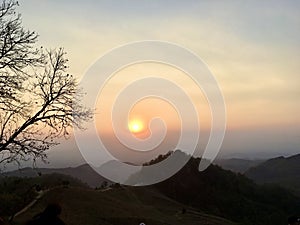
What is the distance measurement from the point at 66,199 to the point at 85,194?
307cm

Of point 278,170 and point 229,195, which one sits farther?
point 278,170

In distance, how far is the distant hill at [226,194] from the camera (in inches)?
2594

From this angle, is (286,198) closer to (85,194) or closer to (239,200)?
(239,200)

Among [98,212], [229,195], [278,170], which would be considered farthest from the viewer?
[278,170]

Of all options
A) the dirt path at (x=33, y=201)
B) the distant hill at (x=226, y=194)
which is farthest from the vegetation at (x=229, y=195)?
the dirt path at (x=33, y=201)

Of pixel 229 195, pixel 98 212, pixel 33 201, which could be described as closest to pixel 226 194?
pixel 229 195

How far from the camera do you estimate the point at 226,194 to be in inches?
2958

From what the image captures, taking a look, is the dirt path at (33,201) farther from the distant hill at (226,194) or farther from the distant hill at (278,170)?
the distant hill at (278,170)

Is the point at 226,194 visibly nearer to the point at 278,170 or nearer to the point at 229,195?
the point at 229,195

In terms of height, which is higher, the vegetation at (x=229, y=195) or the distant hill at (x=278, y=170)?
the distant hill at (x=278, y=170)

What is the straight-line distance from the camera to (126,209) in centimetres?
3850

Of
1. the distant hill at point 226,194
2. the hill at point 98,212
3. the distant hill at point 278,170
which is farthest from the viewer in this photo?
the distant hill at point 278,170

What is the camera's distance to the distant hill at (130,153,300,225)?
65.9m

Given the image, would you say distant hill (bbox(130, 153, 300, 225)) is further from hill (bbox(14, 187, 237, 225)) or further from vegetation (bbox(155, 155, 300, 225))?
hill (bbox(14, 187, 237, 225))
